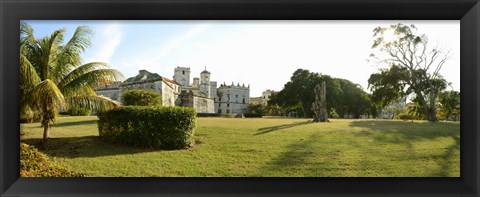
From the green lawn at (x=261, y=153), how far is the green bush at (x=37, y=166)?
214mm

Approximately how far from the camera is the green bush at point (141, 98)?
404cm

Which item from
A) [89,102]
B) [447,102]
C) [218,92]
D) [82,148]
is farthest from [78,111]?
[447,102]

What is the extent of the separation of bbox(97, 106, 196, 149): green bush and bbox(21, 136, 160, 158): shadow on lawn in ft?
0.38

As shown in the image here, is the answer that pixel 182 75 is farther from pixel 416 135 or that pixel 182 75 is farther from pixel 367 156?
pixel 416 135

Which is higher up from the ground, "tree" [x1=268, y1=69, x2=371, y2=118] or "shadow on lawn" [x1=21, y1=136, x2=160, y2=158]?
"tree" [x1=268, y1=69, x2=371, y2=118]

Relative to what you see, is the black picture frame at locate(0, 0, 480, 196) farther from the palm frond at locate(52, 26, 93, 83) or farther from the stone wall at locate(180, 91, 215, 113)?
the stone wall at locate(180, 91, 215, 113)

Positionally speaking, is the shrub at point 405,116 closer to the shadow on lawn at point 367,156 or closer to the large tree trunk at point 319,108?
the shadow on lawn at point 367,156

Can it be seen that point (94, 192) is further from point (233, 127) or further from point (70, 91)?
point (233, 127)

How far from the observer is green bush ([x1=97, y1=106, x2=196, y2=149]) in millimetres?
3836

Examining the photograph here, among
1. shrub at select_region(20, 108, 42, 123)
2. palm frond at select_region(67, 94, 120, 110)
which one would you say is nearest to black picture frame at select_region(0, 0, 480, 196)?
shrub at select_region(20, 108, 42, 123)

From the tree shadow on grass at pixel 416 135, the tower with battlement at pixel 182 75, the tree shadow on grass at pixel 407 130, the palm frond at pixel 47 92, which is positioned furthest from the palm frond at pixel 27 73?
the tree shadow on grass at pixel 407 130

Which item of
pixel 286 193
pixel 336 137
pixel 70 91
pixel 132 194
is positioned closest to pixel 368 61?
pixel 336 137

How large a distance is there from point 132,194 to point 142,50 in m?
1.88
